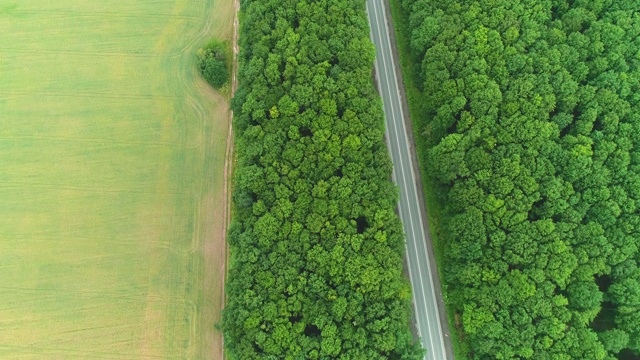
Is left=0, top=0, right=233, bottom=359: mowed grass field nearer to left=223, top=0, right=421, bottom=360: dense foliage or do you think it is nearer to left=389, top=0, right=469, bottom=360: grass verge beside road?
left=223, top=0, right=421, bottom=360: dense foliage

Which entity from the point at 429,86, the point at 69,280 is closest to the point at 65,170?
the point at 69,280

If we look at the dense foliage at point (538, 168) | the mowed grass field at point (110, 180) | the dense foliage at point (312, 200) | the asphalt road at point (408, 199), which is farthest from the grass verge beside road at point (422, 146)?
the mowed grass field at point (110, 180)

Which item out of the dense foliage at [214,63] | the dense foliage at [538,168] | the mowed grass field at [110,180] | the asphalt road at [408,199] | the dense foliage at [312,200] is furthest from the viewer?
the dense foliage at [214,63]

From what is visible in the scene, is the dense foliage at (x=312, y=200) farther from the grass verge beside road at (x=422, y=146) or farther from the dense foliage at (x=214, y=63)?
the grass verge beside road at (x=422, y=146)

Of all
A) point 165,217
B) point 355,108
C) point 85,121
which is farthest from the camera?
point 85,121

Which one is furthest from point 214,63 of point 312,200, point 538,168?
point 538,168

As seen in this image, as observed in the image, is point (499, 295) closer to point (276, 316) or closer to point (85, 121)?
point (276, 316)
